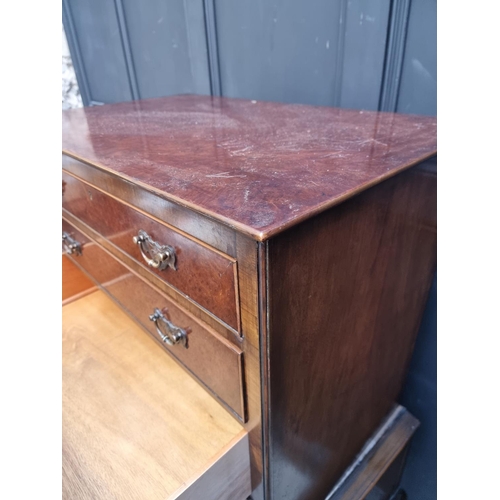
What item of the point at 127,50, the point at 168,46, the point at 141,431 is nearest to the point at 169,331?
the point at 141,431

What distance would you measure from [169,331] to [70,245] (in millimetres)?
448

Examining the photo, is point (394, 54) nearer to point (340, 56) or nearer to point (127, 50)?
point (340, 56)

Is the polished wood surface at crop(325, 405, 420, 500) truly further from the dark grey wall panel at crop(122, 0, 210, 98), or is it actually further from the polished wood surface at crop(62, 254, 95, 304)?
the dark grey wall panel at crop(122, 0, 210, 98)

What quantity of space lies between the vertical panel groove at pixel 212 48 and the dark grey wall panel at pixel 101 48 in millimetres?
638

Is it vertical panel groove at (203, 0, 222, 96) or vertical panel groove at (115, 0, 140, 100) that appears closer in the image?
vertical panel groove at (203, 0, 222, 96)

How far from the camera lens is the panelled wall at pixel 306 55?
2.65ft

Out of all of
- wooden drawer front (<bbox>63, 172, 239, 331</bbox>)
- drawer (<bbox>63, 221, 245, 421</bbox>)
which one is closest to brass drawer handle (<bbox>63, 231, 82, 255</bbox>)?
drawer (<bbox>63, 221, 245, 421</bbox>)

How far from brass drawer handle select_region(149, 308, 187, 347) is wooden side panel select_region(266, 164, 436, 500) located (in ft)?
0.66

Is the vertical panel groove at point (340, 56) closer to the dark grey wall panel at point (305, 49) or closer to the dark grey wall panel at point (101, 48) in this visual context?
the dark grey wall panel at point (305, 49)

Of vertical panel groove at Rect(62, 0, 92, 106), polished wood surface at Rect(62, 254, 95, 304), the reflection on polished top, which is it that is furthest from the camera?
vertical panel groove at Rect(62, 0, 92, 106)

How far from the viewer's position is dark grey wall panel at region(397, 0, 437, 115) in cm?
75

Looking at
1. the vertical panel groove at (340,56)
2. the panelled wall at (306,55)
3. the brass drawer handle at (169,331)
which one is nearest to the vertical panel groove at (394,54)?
the panelled wall at (306,55)

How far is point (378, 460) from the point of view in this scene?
2.95 feet
